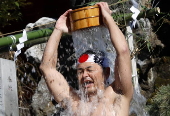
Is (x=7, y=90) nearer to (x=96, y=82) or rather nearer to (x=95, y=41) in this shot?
(x=96, y=82)

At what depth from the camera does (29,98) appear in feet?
19.6

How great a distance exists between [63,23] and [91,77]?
0.57 meters

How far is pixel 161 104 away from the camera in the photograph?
391 centimetres

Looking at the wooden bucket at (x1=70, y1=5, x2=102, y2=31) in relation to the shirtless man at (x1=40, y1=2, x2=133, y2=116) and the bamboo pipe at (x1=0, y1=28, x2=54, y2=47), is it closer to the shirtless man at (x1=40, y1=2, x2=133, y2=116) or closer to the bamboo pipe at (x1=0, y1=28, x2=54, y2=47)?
the shirtless man at (x1=40, y1=2, x2=133, y2=116)

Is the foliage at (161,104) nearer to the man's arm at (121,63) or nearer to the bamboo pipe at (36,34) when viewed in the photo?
the bamboo pipe at (36,34)

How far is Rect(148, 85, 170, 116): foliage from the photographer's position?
3.89m

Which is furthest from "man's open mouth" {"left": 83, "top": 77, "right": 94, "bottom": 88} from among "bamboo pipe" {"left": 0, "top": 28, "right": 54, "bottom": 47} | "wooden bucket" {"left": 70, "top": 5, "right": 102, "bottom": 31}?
"bamboo pipe" {"left": 0, "top": 28, "right": 54, "bottom": 47}

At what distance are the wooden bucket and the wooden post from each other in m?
0.67

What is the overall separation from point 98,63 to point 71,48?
8.23 ft

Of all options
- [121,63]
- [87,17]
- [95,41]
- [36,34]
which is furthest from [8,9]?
[121,63]

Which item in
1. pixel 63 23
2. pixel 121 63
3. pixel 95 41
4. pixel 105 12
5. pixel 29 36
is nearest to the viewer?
pixel 121 63

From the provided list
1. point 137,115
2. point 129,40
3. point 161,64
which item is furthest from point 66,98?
point 161,64

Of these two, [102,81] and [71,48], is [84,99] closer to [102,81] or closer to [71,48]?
[102,81]

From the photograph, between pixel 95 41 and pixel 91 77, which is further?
pixel 95 41
